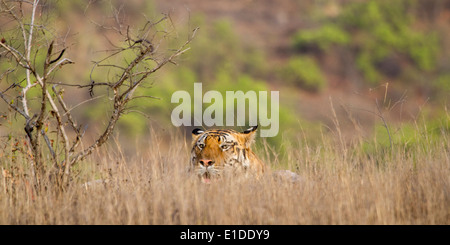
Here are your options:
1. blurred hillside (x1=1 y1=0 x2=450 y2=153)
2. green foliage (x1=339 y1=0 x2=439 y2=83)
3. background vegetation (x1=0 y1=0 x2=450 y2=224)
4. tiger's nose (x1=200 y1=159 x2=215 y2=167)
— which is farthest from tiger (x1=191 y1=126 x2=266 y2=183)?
green foliage (x1=339 y1=0 x2=439 y2=83)

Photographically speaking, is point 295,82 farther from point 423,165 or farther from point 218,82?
point 423,165

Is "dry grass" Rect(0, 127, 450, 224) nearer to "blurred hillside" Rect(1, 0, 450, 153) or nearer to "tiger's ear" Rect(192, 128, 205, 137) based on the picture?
"tiger's ear" Rect(192, 128, 205, 137)

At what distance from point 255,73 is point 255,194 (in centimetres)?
4314

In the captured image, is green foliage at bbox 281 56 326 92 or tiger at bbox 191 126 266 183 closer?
tiger at bbox 191 126 266 183

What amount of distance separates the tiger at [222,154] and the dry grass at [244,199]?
45 centimetres

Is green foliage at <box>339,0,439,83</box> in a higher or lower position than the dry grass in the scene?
higher

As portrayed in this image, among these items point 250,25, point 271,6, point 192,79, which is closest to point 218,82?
point 192,79

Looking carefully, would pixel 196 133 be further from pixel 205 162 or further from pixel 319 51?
pixel 319 51

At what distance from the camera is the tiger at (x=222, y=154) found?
26.0 feet

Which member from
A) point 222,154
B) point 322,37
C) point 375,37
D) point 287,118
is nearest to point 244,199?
point 222,154

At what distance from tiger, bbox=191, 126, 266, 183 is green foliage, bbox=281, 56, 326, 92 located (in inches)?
1622

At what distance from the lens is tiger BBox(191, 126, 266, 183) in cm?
794

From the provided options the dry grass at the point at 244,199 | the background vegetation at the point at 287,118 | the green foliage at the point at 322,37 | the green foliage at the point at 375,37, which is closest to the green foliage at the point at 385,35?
the green foliage at the point at 375,37

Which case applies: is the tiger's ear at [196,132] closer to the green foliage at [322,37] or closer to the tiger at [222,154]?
the tiger at [222,154]
